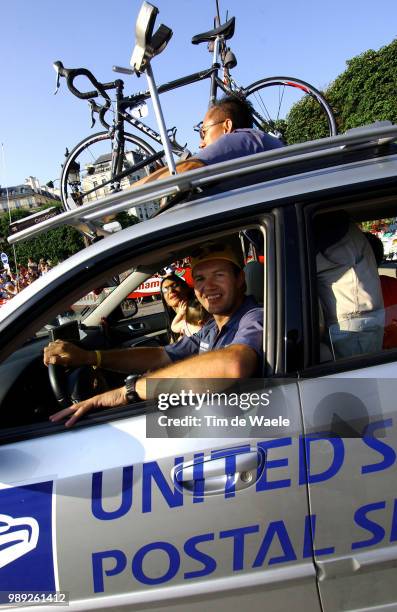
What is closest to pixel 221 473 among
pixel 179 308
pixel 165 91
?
pixel 179 308

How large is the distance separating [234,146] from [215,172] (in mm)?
985

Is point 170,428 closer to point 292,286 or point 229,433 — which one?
point 229,433

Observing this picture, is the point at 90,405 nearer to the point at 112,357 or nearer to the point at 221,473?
→ the point at 221,473

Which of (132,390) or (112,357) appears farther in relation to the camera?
(112,357)

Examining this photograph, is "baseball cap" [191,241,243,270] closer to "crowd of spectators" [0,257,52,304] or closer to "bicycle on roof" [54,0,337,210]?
"bicycle on roof" [54,0,337,210]

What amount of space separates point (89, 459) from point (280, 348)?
665mm

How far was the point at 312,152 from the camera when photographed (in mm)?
1573

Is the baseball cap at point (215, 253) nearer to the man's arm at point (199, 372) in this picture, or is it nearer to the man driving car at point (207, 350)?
the man driving car at point (207, 350)

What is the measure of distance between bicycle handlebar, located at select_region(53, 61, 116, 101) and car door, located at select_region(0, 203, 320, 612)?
4279mm

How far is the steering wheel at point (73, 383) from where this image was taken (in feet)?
5.78

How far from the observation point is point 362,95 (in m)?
25.9

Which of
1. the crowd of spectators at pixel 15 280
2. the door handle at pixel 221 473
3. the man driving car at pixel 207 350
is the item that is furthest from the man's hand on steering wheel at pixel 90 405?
the crowd of spectators at pixel 15 280

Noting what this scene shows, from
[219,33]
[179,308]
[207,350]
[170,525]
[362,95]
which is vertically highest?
[362,95]

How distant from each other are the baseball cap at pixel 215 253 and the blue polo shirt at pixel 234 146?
1.89 ft
